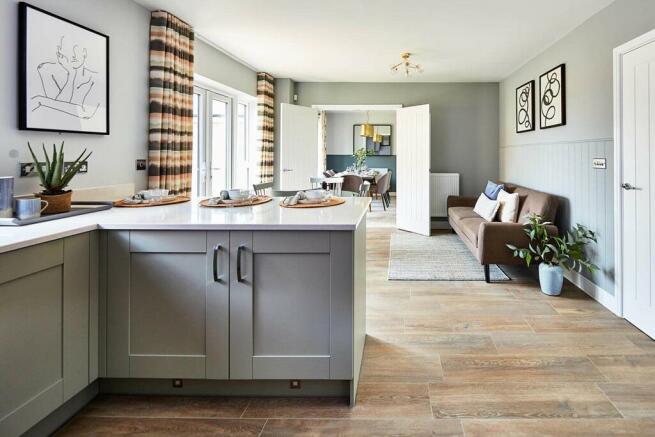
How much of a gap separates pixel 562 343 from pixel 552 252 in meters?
1.51

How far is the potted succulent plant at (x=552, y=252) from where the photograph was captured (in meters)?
3.93

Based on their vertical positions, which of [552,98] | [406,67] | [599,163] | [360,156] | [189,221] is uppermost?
[406,67]

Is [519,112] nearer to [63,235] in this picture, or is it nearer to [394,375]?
[394,375]

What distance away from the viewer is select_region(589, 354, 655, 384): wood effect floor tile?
2387mm

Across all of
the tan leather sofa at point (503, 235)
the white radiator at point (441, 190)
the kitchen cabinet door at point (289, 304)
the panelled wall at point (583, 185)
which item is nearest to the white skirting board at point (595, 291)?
the panelled wall at point (583, 185)

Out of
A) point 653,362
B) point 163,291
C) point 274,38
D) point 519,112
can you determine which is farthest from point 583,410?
point 519,112

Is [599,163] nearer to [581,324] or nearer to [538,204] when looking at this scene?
[538,204]

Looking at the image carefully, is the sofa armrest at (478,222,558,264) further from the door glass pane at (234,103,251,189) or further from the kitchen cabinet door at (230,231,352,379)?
the door glass pane at (234,103,251,189)

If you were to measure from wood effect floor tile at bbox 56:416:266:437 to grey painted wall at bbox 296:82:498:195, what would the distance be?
6.13 meters

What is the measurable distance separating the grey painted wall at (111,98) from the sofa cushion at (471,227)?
3172mm

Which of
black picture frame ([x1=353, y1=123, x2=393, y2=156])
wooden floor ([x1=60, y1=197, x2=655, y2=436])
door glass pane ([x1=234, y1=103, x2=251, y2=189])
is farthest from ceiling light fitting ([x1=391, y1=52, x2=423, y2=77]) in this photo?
black picture frame ([x1=353, y1=123, x2=393, y2=156])

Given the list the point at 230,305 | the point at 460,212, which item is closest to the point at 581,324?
the point at 230,305

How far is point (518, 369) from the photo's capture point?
2500mm

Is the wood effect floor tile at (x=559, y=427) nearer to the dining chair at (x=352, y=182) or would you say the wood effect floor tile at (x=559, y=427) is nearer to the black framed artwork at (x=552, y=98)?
the black framed artwork at (x=552, y=98)
